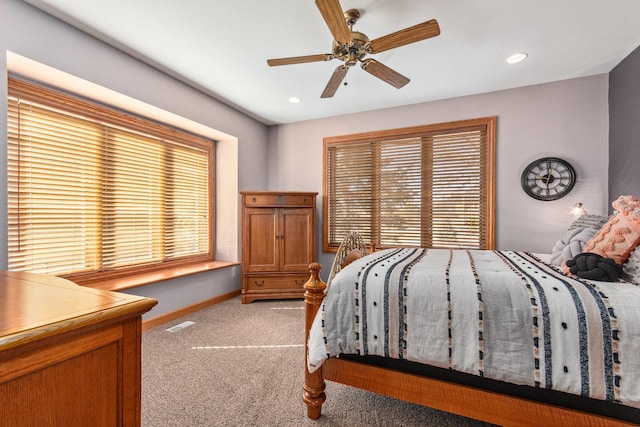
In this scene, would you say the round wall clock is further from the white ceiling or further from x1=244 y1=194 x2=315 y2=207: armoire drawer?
x1=244 y1=194 x2=315 y2=207: armoire drawer

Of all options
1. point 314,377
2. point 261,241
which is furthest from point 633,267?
point 261,241

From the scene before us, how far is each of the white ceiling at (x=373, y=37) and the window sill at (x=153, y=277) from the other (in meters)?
2.06

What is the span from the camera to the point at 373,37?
230 centimetres

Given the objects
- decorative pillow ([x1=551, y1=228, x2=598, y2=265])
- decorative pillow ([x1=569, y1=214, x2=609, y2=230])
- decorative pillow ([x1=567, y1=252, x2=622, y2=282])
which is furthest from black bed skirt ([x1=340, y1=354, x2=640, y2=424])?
decorative pillow ([x1=569, y1=214, x2=609, y2=230])

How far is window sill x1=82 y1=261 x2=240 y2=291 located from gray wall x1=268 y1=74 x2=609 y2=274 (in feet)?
9.65

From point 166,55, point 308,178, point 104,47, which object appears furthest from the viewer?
point 308,178

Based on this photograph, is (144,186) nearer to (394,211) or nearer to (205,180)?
(205,180)

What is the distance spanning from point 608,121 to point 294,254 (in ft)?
11.9

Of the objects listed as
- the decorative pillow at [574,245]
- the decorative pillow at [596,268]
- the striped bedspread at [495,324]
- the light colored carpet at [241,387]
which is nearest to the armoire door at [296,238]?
the light colored carpet at [241,387]

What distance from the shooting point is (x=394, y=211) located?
3.76 metres

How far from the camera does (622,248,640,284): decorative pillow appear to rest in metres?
1.32

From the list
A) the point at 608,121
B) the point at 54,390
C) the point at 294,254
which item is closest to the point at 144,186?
the point at 294,254

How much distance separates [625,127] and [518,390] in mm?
2806

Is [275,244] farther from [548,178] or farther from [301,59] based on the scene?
[548,178]
